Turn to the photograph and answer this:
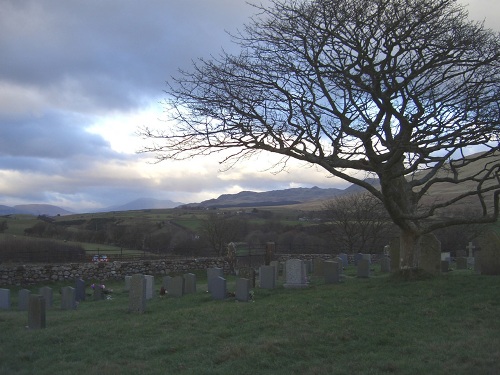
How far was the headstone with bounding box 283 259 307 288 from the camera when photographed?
1535 centimetres

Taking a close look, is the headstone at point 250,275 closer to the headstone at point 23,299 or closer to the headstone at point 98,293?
the headstone at point 98,293

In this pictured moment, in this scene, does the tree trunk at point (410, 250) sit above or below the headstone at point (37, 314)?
above

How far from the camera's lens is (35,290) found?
21.0 meters

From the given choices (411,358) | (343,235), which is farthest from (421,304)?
(343,235)

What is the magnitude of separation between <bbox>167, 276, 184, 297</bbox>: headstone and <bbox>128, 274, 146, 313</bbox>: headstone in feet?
10.4

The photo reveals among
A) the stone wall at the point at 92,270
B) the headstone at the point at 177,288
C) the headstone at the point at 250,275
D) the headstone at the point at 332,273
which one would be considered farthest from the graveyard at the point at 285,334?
the stone wall at the point at 92,270

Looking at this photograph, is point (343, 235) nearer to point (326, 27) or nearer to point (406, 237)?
point (406, 237)

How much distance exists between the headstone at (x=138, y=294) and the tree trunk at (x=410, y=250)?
22.6 feet

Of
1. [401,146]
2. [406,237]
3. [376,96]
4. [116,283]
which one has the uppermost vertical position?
[376,96]

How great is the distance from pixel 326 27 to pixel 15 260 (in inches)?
841

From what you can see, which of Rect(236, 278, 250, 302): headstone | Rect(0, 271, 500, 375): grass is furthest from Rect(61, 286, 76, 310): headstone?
Rect(236, 278, 250, 302): headstone

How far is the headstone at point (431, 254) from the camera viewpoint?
15.2 m

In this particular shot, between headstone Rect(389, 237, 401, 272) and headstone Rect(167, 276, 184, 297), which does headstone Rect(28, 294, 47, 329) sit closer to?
headstone Rect(167, 276, 184, 297)

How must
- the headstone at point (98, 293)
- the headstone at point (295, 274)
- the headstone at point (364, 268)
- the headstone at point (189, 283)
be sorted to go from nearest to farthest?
the headstone at point (295, 274) < the headstone at point (189, 283) < the headstone at point (98, 293) < the headstone at point (364, 268)
